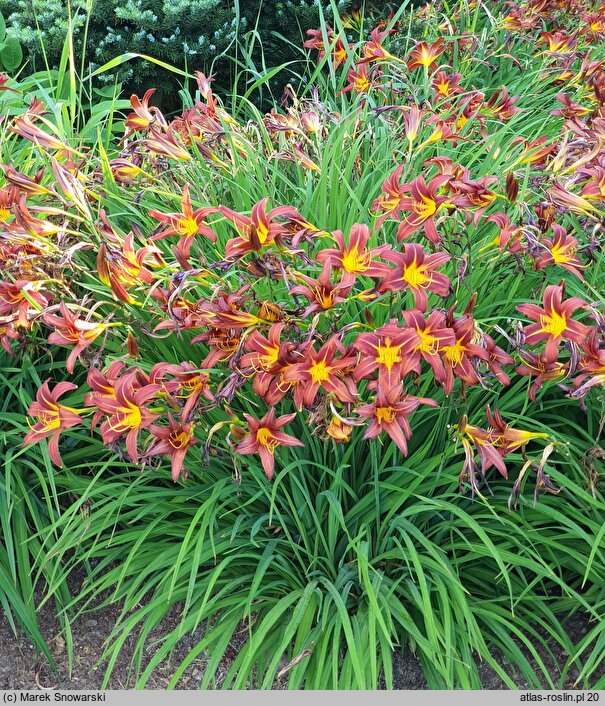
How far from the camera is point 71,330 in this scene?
5.11ft

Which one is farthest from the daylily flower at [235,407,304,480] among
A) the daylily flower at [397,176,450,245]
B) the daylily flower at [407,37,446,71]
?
the daylily flower at [407,37,446,71]

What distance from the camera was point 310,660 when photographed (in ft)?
5.96

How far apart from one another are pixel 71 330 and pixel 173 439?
313 millimetres

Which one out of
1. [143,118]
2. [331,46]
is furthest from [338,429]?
[331,46]

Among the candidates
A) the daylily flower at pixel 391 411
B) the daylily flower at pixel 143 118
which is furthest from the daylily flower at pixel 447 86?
the daylily flower at pixel 391 411

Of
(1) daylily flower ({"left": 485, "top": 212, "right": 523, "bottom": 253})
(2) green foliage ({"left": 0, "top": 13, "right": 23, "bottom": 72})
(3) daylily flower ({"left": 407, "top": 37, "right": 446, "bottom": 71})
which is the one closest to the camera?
(1) daylily flower ({"left": 485, "top": 212, "right": 523, "bottom": 253})

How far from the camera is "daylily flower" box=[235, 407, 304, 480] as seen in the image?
4.96 feet

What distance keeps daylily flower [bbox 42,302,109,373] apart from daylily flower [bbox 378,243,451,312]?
61 centimetres

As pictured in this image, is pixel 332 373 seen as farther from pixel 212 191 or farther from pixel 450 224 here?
pixel 212 191

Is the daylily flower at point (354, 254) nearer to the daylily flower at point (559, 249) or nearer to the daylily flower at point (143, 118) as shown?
the daylily flower at point (559, 249)

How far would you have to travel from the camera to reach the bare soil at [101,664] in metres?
1.95

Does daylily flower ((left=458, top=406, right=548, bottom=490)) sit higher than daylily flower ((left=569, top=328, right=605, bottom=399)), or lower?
lower

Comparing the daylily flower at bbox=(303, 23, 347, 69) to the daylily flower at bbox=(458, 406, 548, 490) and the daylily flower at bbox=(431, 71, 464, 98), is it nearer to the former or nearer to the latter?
the daylily flower at bbox=(431, 71, 464, 98)

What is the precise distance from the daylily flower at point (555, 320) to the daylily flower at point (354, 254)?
0.31m
